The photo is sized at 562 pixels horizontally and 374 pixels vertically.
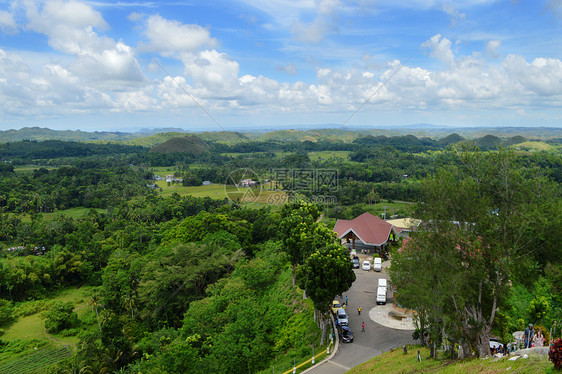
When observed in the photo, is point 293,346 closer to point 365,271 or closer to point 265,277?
point 265,277

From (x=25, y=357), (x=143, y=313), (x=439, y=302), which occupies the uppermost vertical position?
(x=439, y=302)

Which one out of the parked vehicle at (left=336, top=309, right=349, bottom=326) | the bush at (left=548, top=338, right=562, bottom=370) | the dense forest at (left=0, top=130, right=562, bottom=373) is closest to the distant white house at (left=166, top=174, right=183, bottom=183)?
the dense forest at (left=0, top=130, right=562, bottom=373)

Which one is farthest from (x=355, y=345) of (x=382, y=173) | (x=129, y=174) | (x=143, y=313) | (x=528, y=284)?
(x=129, y=174)

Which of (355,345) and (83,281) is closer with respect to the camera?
(355,345)

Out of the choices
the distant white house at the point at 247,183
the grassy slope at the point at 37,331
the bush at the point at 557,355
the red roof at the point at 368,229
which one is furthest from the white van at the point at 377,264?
the distant white house at the point at 247,183

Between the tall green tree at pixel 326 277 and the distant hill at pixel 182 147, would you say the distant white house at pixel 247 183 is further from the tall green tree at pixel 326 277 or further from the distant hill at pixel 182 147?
the distant hill at pixel 182 147

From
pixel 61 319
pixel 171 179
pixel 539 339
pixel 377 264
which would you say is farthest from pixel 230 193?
pixel 539 339

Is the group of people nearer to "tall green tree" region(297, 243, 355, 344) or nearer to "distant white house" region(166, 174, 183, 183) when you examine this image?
"tall green tree" region(297, 243, 355, 344)
